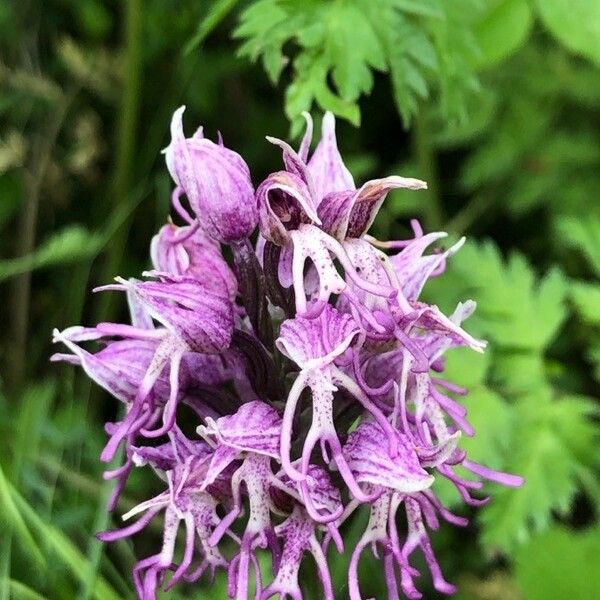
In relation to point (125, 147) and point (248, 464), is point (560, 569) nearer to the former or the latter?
point (248, 464)

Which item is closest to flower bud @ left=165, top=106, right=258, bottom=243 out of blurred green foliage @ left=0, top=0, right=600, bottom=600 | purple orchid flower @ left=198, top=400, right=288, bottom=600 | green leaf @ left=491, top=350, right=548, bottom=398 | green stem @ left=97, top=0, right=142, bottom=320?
purple orchid flower @ left=198, top=400, right=288, bottom=600

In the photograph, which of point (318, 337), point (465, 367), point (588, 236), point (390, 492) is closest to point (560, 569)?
point (465, 367)

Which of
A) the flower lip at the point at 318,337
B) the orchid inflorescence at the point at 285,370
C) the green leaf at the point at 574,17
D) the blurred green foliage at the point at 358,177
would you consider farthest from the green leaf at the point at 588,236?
the flower lip at the point at 318,337

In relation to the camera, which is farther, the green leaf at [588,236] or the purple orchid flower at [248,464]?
the green leaf at [588,236]

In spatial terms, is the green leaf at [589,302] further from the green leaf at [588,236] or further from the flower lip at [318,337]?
the flower lip at [318,337]

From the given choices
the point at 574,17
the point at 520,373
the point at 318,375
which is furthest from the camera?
the point at 520,373

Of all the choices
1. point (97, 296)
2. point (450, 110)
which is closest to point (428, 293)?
point (450, 110)

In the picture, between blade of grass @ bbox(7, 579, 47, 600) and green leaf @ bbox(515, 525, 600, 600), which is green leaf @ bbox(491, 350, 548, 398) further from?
blade of grass @ bbox(7, 579, 47, 600)
